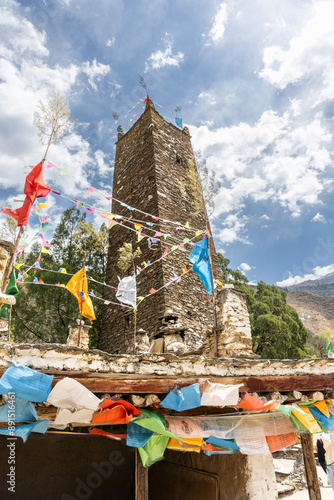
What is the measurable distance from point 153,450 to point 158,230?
23.3 ft

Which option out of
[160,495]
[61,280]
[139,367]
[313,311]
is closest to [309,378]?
[139,367]

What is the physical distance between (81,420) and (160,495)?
310 cm

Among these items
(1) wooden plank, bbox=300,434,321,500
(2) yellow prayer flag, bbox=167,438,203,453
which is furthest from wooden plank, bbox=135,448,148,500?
(1) wooden plank, bbox=300,434,321,500

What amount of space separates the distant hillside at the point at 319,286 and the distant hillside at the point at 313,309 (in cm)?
1409

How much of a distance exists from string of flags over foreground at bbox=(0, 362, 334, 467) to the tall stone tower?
288 cm

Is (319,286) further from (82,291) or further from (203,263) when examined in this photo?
(203,263)

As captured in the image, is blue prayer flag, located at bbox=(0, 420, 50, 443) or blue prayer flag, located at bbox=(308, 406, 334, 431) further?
blue prayer flag, located at bbox=(308, 406, 334, 431)

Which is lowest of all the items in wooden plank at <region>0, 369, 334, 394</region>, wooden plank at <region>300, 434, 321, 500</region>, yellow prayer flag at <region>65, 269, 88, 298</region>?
wooden plank at <region>300, 434, 321, 500</region>

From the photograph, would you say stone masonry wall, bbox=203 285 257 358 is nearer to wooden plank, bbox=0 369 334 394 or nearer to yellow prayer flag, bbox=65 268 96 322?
wooden plank, bbox=0 369 334 394

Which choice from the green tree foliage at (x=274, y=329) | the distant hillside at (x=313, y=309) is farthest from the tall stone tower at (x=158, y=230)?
the distant hillside at (x=313, y=309)

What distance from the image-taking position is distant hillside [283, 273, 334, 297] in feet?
240

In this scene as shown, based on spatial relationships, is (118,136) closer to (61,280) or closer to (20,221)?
(61,280)

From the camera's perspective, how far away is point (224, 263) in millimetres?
16375

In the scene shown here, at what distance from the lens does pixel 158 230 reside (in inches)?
376
